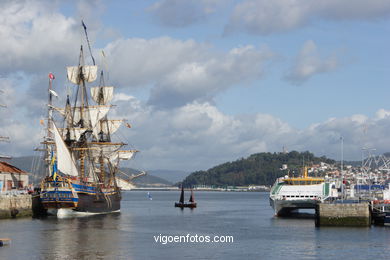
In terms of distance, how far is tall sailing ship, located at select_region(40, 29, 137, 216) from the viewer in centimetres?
11488

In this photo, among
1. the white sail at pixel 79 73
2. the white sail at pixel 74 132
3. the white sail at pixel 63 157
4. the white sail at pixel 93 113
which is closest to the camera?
the white sail at pixel 63 157

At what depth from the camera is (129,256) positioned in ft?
203

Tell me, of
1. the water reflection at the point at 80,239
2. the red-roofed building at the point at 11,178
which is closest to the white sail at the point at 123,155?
the red-roofed building at the point at 11,178

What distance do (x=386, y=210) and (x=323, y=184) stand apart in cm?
2145

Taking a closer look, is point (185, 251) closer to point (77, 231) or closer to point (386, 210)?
point (77, 231)

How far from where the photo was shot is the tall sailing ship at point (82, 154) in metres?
115

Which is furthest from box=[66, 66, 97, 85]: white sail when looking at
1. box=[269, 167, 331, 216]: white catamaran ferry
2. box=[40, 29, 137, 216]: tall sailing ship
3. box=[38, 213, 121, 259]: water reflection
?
box=[269, 167, 331, 216]: white catamaran ferry

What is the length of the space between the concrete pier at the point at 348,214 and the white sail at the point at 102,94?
93897mm

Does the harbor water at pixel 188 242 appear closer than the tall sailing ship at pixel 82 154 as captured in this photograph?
Yes

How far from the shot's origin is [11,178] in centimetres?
12394

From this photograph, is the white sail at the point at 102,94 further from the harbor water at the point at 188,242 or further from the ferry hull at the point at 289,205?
the harbor water at the point at 188,242

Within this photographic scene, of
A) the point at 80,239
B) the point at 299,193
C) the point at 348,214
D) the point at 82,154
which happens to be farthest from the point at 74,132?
the point at 348,214

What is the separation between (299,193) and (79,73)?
210ft

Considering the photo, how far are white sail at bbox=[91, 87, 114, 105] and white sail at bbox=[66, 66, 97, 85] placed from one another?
61.7 feet
